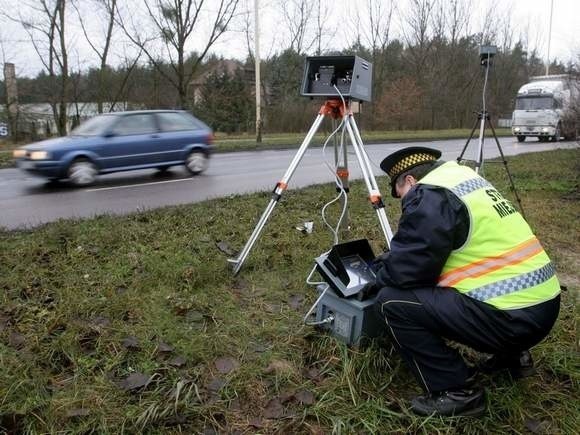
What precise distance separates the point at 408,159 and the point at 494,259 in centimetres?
70

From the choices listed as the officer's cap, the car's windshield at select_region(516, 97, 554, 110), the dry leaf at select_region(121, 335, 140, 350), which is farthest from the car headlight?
the car's windshield at select_region(516, 97, 554, 110)

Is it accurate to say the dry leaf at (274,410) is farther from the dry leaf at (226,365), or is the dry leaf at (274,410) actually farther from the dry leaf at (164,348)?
the dry leaf at (164,348)

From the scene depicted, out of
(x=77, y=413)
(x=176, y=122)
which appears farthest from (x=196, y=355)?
(x=176, y=122)

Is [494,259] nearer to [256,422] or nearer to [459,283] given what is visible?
[459,283]

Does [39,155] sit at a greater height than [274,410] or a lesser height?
greater

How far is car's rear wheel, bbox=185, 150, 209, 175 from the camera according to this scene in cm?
1104

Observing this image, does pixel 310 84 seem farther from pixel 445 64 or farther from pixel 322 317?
pixel 445 64

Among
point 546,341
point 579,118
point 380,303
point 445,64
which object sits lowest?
point 546,341

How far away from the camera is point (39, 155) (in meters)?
8.98

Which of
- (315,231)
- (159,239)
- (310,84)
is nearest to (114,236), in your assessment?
(159,239)

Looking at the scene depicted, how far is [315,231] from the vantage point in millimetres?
5449

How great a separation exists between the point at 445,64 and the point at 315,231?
37.7m

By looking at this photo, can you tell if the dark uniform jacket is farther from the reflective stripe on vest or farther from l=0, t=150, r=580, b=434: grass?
l=0, t=150, r=580, b=434: grass

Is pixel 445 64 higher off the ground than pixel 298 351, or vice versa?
pixel 445 64
